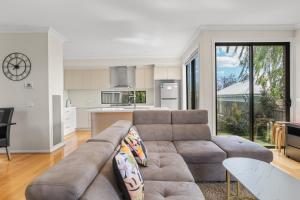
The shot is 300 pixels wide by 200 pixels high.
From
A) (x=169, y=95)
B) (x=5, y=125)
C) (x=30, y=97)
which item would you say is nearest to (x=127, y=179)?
(x=5, y=125)

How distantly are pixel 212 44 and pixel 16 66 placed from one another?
406 cm

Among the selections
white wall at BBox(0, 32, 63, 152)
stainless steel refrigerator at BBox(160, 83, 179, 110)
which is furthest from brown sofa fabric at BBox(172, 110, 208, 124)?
stainless steel refrigerator at BBox(160, 83, 179, 110)

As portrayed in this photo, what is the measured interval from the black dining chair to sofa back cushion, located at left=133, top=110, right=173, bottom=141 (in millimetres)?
2422

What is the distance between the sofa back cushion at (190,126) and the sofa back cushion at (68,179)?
2.46 m

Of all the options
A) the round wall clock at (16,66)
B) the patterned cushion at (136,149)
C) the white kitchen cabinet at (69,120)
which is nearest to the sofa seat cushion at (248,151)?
the patterned cushion at (136,149)

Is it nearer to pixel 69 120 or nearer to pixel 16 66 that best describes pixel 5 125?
pixel 16 66

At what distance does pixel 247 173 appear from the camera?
2121mm

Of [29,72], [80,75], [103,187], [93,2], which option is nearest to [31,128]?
[29,72]

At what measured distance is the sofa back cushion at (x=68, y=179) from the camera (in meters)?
1.01

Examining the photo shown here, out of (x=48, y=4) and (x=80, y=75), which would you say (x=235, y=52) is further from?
(x=80, y=75)

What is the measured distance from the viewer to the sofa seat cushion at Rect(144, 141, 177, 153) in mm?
3145

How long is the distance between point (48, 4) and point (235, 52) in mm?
3735

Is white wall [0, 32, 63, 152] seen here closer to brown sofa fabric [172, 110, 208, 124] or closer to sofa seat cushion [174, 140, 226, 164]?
brown sofa fabric [172, 110, 208, 124]

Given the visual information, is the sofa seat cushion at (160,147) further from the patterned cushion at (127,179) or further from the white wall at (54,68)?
the white wall at (54,68)
